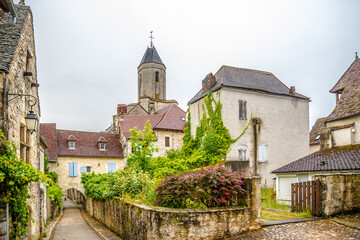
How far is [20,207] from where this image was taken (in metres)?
6.73

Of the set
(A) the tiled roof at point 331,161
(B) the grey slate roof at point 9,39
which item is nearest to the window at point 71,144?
(A) the tiled roof at point 331,161

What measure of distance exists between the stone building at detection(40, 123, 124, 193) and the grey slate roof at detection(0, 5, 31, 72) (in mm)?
21236

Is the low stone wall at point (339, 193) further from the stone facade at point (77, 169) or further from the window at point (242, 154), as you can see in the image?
the stone facade at point (77, 169)

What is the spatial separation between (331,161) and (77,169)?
2345 centimetres

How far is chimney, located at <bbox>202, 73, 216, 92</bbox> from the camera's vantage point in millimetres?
24438

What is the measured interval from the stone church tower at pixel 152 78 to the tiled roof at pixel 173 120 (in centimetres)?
1890

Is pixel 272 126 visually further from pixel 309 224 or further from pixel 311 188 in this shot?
pixel 309 224

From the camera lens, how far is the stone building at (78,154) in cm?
2878

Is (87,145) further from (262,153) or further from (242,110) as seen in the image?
(262,153)

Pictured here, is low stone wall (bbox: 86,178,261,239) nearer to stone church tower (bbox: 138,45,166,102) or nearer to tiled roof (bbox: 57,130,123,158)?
tiled roof (bbox: 57,130,123,158)

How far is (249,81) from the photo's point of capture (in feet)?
81.0

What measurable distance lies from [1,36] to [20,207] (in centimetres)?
467

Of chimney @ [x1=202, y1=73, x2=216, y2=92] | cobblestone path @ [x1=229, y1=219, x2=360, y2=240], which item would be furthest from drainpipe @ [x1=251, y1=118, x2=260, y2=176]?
cobblestone path @ [x1=229, y1=219, x2=360, y2=240]

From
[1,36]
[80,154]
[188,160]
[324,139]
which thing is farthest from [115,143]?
[1,36]
